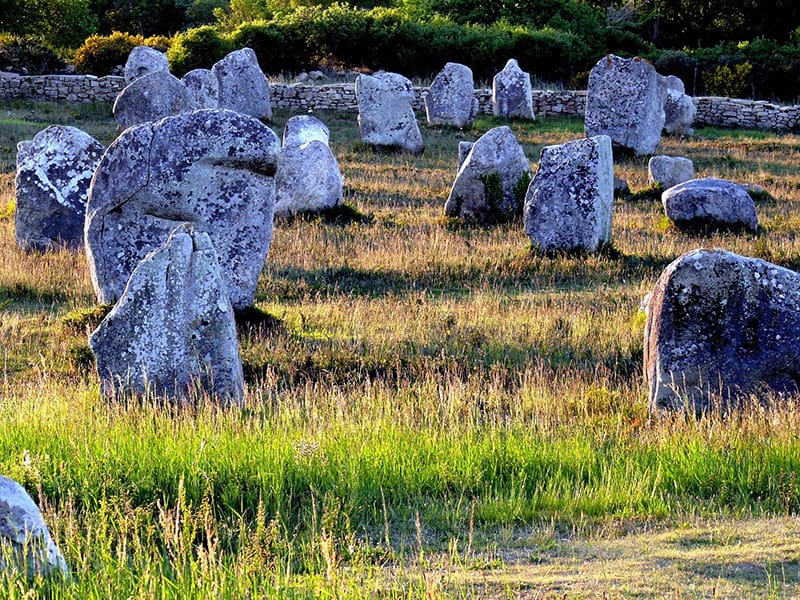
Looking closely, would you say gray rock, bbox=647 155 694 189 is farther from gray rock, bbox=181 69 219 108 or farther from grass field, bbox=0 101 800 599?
gray rock, bbox=181 69 219 108

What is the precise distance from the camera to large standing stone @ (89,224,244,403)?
8688mm

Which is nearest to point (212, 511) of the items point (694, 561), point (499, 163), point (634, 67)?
point (694, 561)

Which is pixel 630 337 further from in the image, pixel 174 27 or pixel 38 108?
pixel 174 27

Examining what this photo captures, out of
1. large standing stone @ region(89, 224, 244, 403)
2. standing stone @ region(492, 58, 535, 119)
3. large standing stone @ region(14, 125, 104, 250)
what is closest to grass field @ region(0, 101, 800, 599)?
large standing stone @ region(89, 224, 244, 403)

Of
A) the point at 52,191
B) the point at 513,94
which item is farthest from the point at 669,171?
the point at 513,94

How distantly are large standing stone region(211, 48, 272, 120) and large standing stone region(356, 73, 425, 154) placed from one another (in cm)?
548

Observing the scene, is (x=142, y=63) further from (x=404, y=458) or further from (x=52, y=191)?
(x=404, y=458)

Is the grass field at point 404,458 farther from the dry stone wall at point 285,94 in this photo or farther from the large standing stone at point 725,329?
the dry stone wall at point 285,94

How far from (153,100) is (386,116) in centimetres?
625

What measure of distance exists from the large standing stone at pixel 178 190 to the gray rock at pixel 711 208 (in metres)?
8.30

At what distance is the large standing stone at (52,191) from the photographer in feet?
52.1

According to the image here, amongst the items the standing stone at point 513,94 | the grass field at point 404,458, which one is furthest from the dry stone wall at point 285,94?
the grass field at point 404,458

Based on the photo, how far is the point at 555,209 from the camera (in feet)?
53.1

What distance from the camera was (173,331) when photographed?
870 cm
